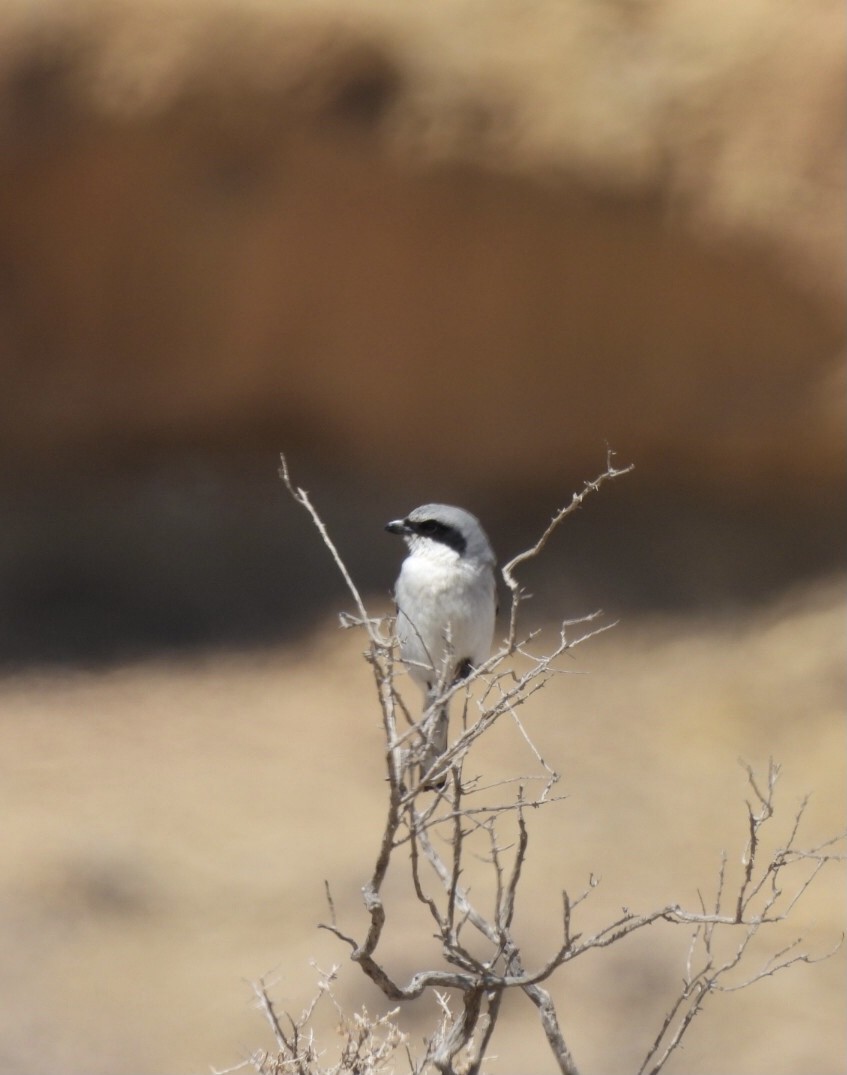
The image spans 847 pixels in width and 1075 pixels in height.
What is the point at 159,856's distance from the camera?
600cm

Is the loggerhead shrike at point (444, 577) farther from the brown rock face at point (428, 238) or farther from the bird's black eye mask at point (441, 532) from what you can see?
the brown rock face at point (428, 238)

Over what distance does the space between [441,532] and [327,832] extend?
2.83 meters

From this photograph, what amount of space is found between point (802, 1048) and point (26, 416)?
16.0 ft

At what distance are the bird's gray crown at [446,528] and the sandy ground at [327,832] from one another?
1.85m

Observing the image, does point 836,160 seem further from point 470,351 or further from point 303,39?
point 303,39

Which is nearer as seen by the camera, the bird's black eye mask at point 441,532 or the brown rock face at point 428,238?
the bird's black eye mask at point 441,532

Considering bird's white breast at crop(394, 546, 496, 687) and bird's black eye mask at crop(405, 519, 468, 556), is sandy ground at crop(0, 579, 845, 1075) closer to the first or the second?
bird's white breast at crop(394, 546, 496, 687)

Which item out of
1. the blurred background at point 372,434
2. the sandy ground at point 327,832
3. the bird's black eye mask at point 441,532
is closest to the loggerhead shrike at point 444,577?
the bird's black eye mask at point 441,532

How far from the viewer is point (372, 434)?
23.8 feet

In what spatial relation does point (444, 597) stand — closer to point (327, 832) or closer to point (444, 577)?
point (444, 577)

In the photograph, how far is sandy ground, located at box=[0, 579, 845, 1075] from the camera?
5289 mm

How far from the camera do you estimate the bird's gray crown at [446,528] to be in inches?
149

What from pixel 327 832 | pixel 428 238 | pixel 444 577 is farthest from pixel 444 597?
pixel 428 238

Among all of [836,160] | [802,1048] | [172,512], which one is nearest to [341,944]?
[802,1048]
